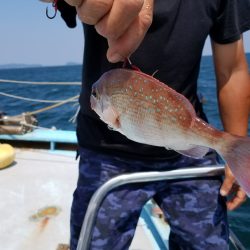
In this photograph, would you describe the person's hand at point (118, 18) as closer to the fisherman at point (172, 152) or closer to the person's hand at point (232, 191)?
the fisherman at point (172, 152)

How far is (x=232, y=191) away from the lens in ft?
5.08

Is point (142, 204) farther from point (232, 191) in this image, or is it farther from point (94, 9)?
point (94, 9)

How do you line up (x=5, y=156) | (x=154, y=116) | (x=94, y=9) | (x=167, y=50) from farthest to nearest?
(x=5, y=156) < (x=167, y=50) < (x=154, y=116) < (x=94, y=9)

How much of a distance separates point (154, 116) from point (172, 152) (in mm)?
468

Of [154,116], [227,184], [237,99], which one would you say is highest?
[154,116]

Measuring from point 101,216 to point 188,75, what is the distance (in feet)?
2.15

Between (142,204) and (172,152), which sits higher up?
(172,152)

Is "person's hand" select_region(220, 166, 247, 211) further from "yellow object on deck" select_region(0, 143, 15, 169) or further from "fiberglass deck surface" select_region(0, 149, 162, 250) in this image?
"yellow object on deck" select_region(0, 143, 15, 169)

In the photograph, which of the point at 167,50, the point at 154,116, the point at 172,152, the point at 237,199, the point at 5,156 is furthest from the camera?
the point at 5,156

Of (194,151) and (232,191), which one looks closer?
(194,151)

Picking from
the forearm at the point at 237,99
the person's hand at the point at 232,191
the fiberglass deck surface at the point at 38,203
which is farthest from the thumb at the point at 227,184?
the fiberglass deck surface at the point at 38,203

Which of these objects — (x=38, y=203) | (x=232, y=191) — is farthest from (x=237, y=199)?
(x=38, y=203)

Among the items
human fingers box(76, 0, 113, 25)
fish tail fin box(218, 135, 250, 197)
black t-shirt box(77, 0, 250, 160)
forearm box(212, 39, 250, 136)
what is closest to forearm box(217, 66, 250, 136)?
forearm box(212, 39, 250, 136)

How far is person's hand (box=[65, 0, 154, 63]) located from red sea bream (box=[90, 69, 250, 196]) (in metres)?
0.21
